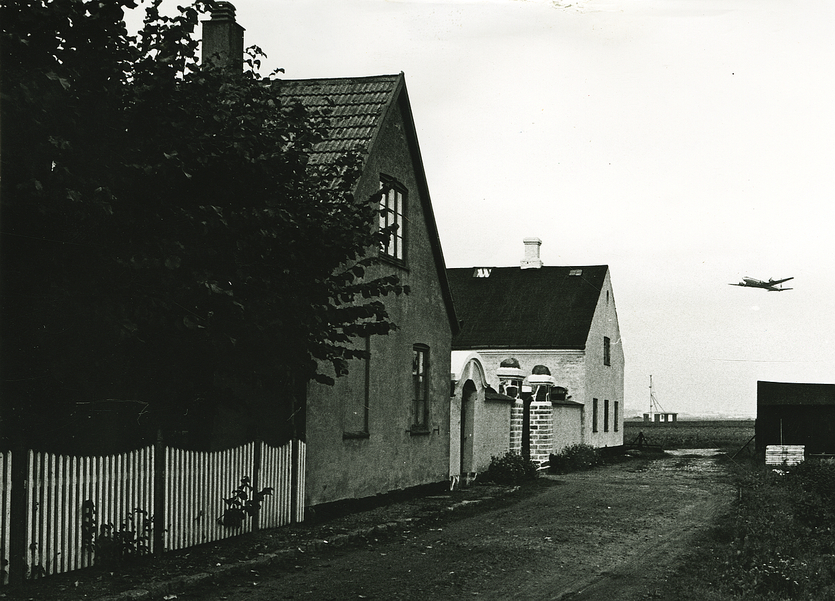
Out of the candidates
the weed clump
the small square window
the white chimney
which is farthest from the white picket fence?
the white chimney

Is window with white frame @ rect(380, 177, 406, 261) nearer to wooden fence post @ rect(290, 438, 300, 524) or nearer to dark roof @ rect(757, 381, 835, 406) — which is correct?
wooden fence post @ rect(290, 438, 300, 524)

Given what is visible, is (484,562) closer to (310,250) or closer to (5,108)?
(310,250)

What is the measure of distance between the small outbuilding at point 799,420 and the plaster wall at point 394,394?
49.4 feet

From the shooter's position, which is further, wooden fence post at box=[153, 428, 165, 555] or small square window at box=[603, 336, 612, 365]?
small square window at box=[603, 336, 612, 365]

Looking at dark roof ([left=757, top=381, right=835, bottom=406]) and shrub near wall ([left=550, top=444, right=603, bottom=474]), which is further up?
dark roof ([left=757, top=381, right=835, bottom=406])

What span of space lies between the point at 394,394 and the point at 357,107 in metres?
4.89

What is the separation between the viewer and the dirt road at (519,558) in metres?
9.13

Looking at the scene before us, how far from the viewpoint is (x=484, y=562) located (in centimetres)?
1078

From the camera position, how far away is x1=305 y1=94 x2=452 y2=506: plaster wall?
14867 mm

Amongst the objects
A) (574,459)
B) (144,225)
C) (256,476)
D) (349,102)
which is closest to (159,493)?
(256,476)

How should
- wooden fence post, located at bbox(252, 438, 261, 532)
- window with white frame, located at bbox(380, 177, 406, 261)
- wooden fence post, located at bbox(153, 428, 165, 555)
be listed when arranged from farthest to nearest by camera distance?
window with white frame, located at bbox(380, 177, 406, 261), wooden fence post, located at bbox(252, 438, 261, 532), wooden fence post, located at bbox(153, 428, 165, 555)

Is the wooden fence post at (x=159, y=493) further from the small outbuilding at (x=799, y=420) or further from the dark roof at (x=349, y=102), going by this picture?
the small outbuilding at (x=799, y=420)

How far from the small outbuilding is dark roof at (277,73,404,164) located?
1921cm

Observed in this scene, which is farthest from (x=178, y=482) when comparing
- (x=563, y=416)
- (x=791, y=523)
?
(x=563, y=416)
